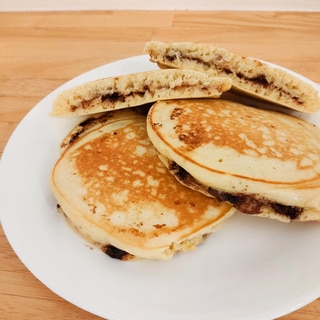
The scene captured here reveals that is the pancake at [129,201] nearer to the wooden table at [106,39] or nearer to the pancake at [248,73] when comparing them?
the pancake at [248,73]

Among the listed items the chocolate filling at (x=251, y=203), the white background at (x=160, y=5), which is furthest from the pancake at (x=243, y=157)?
the white background at (x=160, y=5)

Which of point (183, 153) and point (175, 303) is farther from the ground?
point (183, 153)

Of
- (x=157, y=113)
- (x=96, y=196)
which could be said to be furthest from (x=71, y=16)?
(x=96, y=196)

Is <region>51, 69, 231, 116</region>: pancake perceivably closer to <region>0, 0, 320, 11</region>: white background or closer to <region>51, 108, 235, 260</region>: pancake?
<region>51, 108, 235, 260</region>: pancake

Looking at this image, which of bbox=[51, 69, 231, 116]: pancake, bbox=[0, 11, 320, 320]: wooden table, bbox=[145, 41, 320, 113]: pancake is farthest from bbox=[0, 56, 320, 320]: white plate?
bbox=[0, 11, 320, 320]: wooden table

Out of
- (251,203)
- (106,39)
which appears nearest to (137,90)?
(251,203)

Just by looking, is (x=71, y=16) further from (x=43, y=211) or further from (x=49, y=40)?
(x=43, y=211)

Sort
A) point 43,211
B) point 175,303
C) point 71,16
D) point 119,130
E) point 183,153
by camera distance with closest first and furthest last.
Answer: point 175,303
point 183,153
point 43,211
point 119,130
point 71,16
